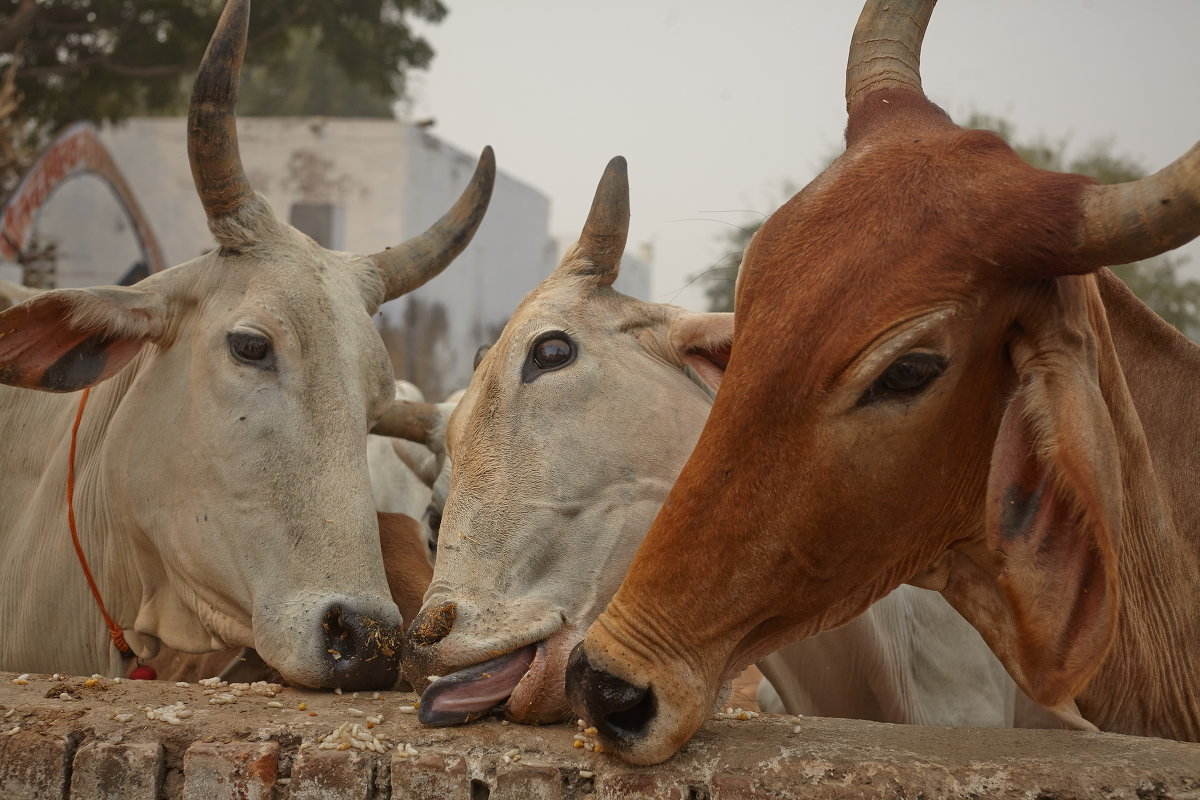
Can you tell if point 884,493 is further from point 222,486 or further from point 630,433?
point 222,486

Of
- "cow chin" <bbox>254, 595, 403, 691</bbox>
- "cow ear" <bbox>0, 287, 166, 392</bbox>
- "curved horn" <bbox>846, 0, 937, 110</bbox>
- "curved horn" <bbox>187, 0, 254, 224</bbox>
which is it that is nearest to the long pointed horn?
"curved horn" <bbox>846, 0, 937, 110</bbox>

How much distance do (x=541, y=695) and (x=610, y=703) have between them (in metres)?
0.55

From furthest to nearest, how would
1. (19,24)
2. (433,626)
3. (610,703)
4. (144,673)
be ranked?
(19,24)
(144,673)
(433,626)
(610,703)

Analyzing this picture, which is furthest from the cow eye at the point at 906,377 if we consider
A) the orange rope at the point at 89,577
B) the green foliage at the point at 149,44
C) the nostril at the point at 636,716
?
the green foliage at the point at 149,44

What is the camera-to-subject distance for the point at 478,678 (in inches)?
108

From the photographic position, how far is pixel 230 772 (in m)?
2.43

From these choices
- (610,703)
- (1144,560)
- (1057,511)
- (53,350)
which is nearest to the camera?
(1057,511)

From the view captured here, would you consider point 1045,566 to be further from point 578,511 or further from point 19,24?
point 19,24

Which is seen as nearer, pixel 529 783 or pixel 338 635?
pixel 529 783

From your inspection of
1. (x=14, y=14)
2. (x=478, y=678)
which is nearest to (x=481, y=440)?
(x=478, y=678)

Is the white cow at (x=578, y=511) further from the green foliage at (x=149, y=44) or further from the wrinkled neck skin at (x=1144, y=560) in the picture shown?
the green foliage at (x=149, y=44)

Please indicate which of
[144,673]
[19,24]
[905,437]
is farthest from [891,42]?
[19,24]

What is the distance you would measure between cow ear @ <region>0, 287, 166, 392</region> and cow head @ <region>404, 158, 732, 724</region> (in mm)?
1027

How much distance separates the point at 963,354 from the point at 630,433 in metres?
1.24
